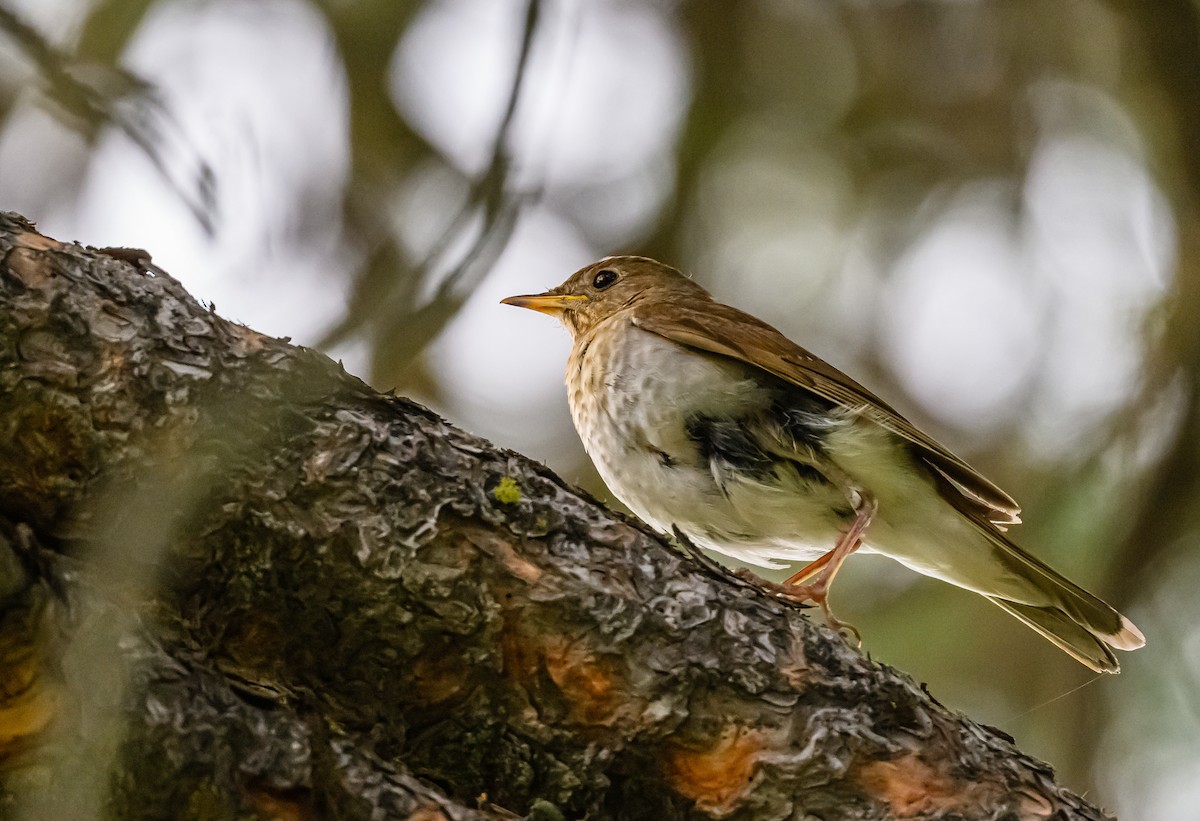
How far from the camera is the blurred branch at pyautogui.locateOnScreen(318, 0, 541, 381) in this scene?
10.2 ft

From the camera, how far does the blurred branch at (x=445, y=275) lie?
3.11 metres

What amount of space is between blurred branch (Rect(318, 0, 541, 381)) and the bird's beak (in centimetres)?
216

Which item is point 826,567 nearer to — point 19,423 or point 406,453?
point 406,453

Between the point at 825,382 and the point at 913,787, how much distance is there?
182 centimetres

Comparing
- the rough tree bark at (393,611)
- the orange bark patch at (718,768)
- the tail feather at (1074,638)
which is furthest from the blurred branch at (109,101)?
the tail feather at (1074,638)

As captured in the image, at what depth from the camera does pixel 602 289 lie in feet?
18.9

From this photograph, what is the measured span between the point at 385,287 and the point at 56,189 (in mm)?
2175

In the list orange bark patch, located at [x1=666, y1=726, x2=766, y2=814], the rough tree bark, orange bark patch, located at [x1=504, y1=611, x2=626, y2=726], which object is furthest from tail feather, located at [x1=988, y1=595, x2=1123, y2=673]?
orange bark patch, located at [x1=504, y1=611, x2=626, y2=726]

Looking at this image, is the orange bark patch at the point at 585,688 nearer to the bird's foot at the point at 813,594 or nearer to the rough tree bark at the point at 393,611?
the rough tree bark at the point at 393,611

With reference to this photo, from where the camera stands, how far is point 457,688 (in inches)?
112

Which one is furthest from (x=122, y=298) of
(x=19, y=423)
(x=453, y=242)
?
(x=453, y=242)

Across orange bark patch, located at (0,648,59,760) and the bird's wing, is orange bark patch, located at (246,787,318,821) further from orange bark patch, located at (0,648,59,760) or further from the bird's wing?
the bird's wing

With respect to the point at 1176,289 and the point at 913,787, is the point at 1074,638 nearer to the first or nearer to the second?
the point at 913,787

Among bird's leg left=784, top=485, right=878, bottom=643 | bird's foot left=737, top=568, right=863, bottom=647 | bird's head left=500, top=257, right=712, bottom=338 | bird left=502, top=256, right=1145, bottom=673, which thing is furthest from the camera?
bird's head left=500, top=257, right=712, bottom=338
